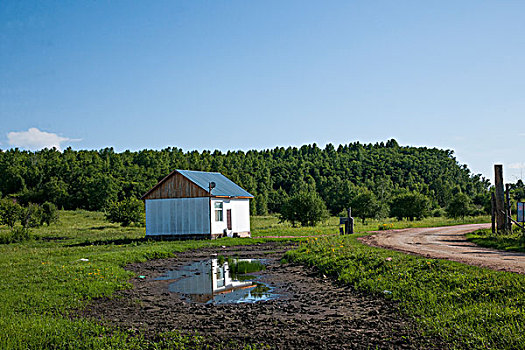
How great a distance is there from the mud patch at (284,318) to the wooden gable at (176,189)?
62.8 feet

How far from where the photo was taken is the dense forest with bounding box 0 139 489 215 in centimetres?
9444

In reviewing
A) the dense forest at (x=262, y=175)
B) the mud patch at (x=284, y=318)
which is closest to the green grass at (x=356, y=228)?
the mud patch at (x=284, y=318)

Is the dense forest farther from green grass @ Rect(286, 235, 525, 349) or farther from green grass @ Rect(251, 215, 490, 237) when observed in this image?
green grass @ Rect(286, 235, 525, 349)

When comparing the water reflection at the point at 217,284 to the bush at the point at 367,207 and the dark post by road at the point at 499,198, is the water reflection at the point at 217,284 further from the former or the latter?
the bush at the point at 367,207

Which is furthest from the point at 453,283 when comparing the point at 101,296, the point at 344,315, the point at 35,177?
the point at 35,177

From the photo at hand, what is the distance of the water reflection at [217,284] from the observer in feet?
39.9

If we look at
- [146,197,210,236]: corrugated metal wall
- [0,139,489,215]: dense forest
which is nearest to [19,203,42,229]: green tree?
[146,197,210,236]: corrugated metal wall

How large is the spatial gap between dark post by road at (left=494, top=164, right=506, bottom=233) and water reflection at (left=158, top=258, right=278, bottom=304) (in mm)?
12342

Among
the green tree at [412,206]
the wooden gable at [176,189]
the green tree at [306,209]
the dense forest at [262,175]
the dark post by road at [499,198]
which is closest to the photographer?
the dark post by road at [499,198]

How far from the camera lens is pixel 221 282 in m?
14.8

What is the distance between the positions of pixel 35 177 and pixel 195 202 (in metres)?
89.3

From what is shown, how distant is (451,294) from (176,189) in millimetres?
26875

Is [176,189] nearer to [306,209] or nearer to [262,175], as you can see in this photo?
[306,209]

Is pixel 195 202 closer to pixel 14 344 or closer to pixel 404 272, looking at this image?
pixel 404 272
